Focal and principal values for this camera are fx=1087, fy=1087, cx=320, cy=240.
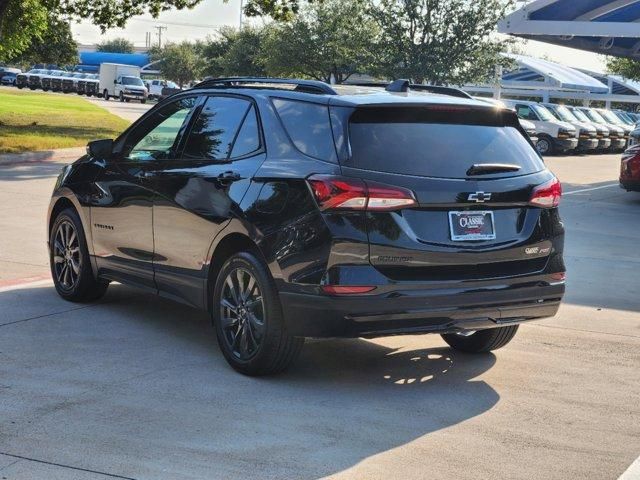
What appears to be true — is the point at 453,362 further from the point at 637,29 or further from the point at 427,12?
the point at 427,12

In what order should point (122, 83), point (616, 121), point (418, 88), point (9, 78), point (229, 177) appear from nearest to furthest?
point (229, 177) → point (418, 88) → point (616, 121) → point (122, 83) → point (9, 78)

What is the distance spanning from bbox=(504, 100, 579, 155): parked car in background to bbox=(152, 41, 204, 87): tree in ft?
272

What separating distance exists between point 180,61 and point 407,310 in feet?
387

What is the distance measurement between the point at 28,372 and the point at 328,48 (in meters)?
58.8

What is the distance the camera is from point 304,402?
595cm

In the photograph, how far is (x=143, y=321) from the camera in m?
7.86

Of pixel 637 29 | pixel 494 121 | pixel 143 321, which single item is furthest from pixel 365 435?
pixel 637 29

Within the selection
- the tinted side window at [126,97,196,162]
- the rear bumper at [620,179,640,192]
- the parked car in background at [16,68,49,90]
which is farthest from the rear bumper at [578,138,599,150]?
the parked car in background at [16,68,49,90]

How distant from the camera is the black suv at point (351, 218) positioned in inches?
229

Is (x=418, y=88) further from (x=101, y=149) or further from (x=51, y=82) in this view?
(x=51, y=82)

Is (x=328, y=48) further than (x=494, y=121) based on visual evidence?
Yes

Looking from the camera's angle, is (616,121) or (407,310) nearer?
(407,310)

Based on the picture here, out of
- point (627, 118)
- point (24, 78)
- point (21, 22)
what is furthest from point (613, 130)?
point (24, 78)

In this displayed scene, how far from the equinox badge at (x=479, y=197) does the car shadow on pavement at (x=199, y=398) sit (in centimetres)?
113
